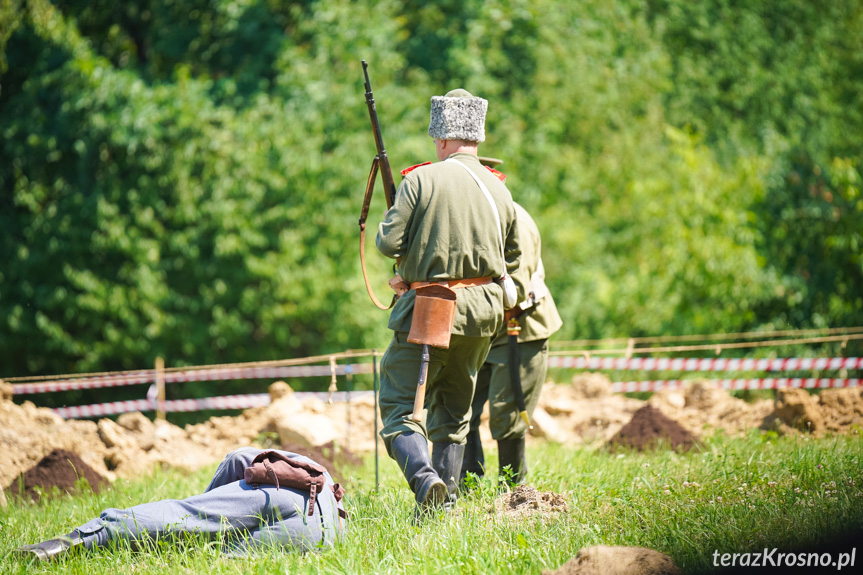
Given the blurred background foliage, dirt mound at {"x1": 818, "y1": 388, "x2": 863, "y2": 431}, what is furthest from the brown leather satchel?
the blurred background foliage

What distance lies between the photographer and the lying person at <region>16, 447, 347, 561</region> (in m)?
3.90

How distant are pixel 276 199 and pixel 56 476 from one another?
7.48 meters

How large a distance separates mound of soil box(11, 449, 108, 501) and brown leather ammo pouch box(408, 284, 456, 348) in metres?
2.87

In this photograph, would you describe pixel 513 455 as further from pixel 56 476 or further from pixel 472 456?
pixel 56 476

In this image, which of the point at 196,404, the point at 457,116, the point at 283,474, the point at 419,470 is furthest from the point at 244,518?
the point at 196,404

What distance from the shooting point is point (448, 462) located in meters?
4.43

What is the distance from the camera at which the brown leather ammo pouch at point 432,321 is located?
→ 4.11 meters

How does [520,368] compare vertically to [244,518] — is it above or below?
above

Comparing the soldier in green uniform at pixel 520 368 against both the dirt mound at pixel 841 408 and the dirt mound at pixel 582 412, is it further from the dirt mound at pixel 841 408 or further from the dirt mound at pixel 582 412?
the dirt mound at pixel 841 408

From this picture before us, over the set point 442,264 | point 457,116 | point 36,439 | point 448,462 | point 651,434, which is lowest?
point 36,439

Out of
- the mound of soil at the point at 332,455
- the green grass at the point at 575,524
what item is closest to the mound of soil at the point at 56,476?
the green grass at the point at 575,524

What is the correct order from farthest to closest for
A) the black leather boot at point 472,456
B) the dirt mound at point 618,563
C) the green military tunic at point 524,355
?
the black leather boot at point 472,456, the green military tunic at point 524,355, the dirt mound at point 618,563

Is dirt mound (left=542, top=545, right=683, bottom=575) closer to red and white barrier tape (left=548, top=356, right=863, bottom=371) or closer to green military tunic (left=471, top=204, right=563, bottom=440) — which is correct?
green military tunic (left=471, top=204, right=563, bottom=440)

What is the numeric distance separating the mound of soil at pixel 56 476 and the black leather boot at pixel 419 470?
8.77 ft
